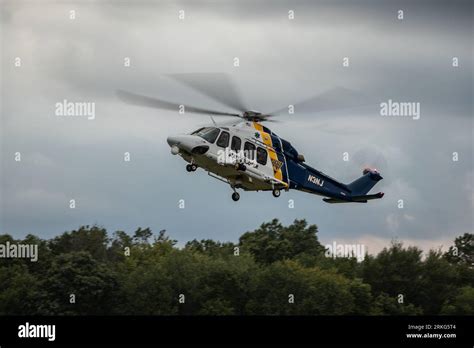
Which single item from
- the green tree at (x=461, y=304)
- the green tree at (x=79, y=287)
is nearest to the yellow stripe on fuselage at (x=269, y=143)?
the green tree at (x=79, y=287)

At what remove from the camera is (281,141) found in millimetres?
47156

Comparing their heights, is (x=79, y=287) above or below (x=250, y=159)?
below

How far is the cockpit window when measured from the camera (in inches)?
1757

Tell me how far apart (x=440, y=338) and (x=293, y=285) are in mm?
22720

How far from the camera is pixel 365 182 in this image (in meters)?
51.4

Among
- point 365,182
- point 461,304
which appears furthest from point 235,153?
point 461,304

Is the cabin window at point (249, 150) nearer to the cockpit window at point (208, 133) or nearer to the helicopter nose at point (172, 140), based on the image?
the cockpit window at point (208, 133)

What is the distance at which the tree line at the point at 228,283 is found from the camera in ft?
225

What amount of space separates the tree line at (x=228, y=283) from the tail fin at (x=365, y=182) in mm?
17048

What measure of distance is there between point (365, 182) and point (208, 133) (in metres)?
9.10

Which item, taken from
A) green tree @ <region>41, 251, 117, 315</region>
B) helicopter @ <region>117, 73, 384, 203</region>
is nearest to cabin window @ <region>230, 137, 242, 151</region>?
helicopter @ <region>117, 73, 384, 203</region>

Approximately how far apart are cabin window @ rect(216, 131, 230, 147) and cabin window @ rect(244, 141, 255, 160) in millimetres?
806

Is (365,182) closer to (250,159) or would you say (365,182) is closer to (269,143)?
(269,143)

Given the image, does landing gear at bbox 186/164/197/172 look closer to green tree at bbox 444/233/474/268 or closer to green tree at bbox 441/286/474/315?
green tree at bbox 441/286/474/315
